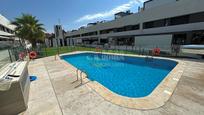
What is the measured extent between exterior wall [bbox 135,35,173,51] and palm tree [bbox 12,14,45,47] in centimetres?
1733

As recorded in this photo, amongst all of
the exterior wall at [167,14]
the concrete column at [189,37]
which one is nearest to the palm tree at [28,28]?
the exterior wall at [167,14]

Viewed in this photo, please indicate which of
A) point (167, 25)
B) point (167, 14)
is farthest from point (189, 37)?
point (167, 14)

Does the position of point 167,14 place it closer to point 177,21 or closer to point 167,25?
point 167,25

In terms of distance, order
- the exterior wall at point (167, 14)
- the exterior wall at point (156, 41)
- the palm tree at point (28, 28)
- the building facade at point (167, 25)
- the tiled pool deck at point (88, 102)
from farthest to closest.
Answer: the palm tree at point (28, 28)
the exterior wall at point (156, 41)
the building facade at point (167, 25)
the exterior wall at point (167, 14)
the tiled pool deck at point (88, 102)

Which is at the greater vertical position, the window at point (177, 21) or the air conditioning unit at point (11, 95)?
the window at point (177, 21)

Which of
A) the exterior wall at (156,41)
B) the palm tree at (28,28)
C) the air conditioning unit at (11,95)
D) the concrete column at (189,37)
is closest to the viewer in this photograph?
the air conditioning unit at (11,95)

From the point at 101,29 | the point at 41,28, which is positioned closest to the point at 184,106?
the point at 41,28

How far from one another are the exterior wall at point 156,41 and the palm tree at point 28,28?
56.9 feet

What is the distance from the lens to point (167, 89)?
13.8 feet

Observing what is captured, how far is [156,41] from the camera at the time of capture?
658 inches

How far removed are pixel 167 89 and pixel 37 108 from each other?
475 cm

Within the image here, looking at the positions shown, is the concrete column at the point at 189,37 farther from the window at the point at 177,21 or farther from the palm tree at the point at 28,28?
the palm tree at the point at 28,28

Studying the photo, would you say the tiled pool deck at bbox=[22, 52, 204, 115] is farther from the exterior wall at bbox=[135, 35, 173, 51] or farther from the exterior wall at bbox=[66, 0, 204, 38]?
the exterior wall at bbox=[66, 0, 204, 38]

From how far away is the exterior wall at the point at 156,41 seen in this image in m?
15.2
